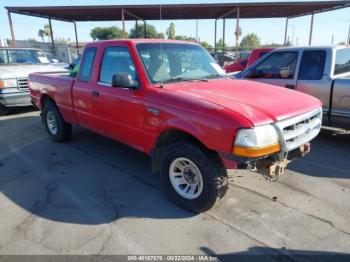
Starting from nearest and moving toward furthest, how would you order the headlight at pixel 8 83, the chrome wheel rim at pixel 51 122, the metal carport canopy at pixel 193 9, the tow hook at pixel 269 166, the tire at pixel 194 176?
the tow hook at pixel 269 166
the tire at pixel 194 176
the chrome wheel rim at pixel 51 122
the headlight at pixel 8 83
the metal carport canopy at pixel 193 9

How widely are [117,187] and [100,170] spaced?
689mm

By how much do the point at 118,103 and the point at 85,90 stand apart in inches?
37.3

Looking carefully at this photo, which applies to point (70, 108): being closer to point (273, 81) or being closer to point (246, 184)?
point (246, 184)

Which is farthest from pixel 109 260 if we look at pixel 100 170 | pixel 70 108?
pixel 70 108

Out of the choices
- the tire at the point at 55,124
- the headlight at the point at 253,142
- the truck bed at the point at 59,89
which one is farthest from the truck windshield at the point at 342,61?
the tire at the point at 55,124

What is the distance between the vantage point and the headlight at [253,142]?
2.74m

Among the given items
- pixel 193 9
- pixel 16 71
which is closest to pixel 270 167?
A: pixel 16 71

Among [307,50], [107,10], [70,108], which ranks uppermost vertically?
[107,10]

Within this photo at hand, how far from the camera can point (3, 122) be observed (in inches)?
308

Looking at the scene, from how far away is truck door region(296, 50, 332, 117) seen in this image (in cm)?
534

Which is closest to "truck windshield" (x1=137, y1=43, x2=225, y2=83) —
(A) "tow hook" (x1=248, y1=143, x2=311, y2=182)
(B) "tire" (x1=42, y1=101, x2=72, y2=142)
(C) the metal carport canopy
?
(A) "tow hook" (x1=248, y1=143, x2=311, y2=182)

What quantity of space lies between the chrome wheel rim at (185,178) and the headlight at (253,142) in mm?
705

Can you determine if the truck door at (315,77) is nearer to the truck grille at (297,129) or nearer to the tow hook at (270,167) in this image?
the truck grille at (297,129)

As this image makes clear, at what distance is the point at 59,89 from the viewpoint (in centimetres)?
545
